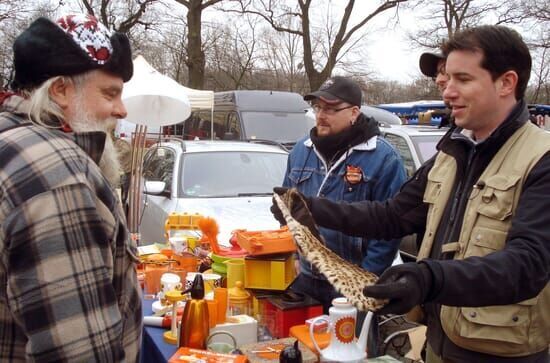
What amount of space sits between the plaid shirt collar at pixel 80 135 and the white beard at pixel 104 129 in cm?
4

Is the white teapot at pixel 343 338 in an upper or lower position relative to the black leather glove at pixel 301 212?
lower

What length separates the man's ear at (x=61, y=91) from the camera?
1513 millimetres

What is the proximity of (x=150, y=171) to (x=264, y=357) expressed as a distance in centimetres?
547

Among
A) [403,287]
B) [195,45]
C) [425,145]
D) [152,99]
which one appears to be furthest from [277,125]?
[403,287]

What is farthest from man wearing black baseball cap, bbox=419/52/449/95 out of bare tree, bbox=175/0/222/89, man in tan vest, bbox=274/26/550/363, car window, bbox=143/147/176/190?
bare tree, bbox=175/0/222/89

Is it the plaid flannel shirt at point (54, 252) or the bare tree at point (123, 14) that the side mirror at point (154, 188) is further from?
the bare tree at point (123, 14)

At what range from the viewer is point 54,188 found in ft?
4.45

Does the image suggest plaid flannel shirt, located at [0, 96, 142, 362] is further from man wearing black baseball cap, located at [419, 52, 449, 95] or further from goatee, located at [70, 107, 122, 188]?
man wearing black baseball cap, located at [419, 52, 449, 95]

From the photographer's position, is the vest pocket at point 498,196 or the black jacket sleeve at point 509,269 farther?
the vest pocket at point 498,196

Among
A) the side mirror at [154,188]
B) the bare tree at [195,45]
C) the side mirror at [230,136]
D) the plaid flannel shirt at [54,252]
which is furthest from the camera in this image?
the bare tree at [195,45]

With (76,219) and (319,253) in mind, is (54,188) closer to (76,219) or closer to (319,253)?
(76,219)

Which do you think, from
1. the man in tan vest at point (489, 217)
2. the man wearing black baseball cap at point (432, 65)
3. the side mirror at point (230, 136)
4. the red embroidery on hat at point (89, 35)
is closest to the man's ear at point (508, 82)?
the man in tan vest at point (489, 217)

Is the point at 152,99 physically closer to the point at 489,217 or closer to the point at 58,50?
the point at 58,50

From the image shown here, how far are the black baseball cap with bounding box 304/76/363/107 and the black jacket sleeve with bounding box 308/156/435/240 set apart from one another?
102cm
